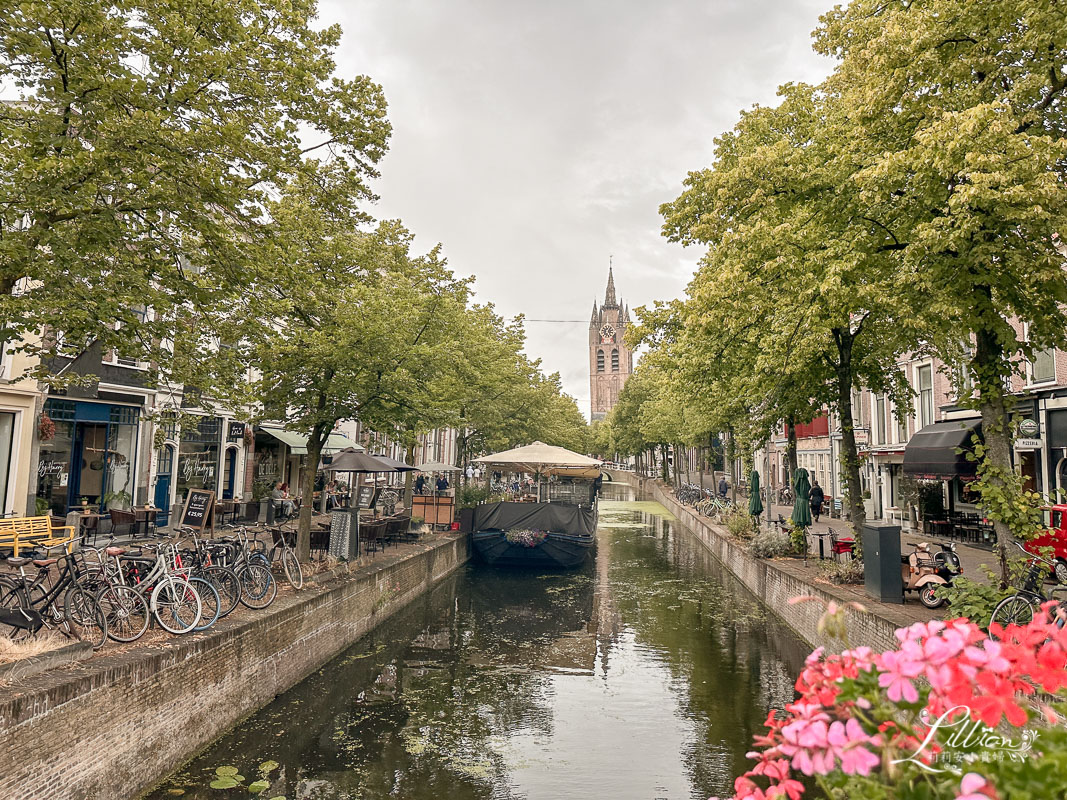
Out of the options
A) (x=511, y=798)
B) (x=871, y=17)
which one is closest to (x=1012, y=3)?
(x=871, y=17)

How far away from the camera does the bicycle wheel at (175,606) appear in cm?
769

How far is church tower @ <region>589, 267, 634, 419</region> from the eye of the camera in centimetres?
15725

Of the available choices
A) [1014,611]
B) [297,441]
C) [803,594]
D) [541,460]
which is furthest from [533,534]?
[1014,611]

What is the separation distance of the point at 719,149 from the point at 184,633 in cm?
1380

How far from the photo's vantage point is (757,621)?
1437cm

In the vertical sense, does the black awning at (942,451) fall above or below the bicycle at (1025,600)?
above

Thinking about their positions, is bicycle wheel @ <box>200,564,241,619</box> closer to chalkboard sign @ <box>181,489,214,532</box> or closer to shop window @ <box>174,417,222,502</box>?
chalkboard sign @ <box>181,489,214,532</box>

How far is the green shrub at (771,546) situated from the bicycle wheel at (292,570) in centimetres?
1147

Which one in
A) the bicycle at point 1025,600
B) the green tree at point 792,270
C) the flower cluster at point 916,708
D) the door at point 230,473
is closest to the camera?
the flower cluster at point 916,708

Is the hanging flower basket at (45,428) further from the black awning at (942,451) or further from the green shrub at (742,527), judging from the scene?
the black awning at (942,451)

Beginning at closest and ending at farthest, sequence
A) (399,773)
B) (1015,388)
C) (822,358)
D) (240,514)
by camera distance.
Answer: (399,773) → (822,358) → (1015,388) → (240,514)

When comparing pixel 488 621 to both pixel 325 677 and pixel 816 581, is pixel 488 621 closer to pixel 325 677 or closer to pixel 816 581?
pixel 325 677

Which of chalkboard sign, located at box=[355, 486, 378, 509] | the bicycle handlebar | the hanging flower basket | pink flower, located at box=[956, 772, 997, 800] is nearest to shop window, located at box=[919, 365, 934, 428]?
the bicycle handlebar

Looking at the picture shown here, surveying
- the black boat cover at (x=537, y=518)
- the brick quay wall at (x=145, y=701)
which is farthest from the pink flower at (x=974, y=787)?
the black boat cover at (x=537, y=518)
